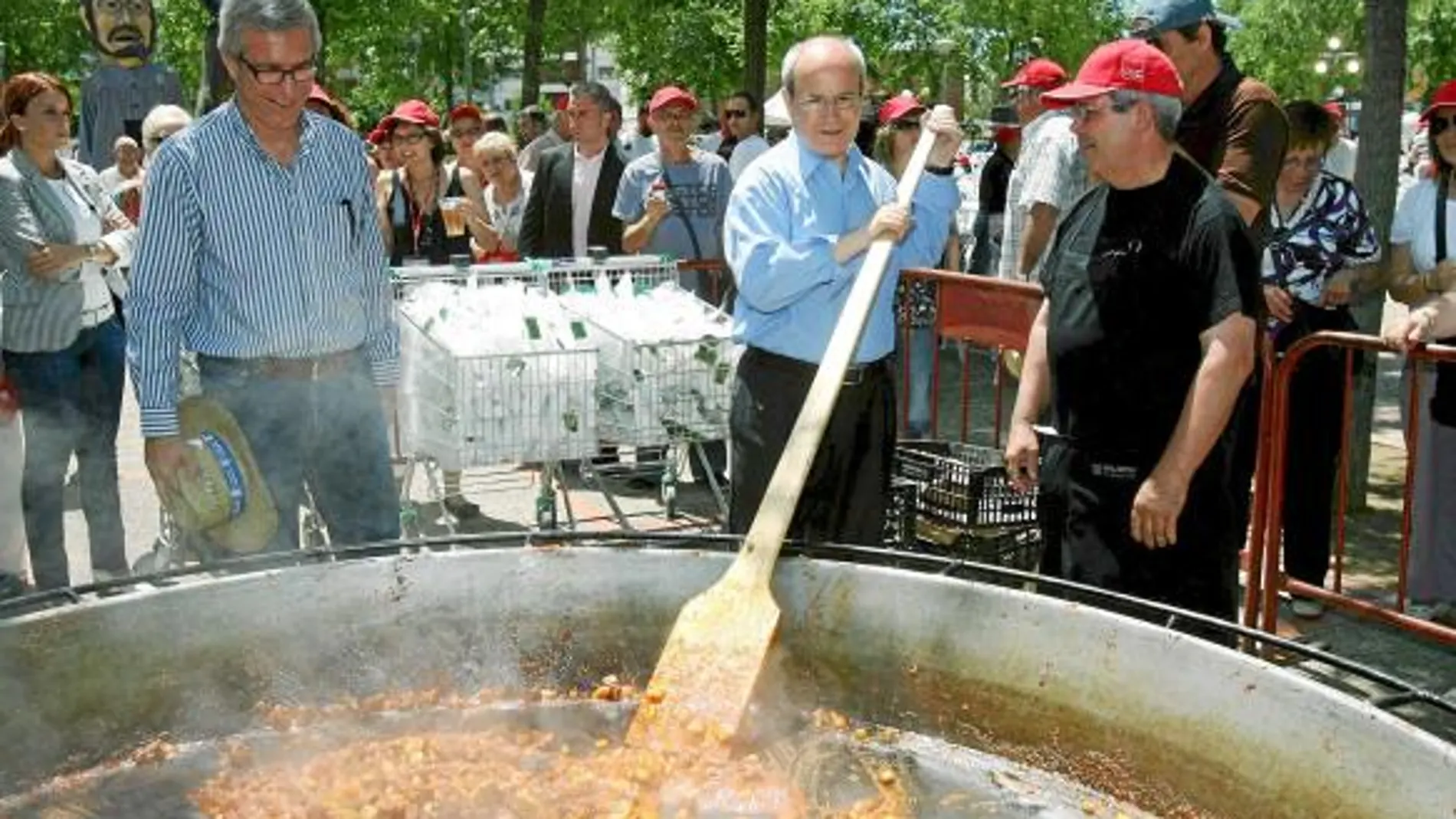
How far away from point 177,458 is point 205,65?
6880mm

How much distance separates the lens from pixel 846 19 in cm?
3312

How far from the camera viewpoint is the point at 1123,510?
3822 mm

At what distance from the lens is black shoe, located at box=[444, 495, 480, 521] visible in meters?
7.61

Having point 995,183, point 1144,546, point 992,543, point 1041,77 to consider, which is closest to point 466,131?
point 995,183

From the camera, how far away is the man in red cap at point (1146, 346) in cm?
360

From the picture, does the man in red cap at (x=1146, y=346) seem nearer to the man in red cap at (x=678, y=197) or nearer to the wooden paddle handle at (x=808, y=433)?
the wooden paddle handle at (x=808, y=433)

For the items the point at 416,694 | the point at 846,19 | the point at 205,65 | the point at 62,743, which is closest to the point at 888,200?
the point at 416,694

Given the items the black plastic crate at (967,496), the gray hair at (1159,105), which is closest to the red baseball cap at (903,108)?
the black plastic crate at (967,496)

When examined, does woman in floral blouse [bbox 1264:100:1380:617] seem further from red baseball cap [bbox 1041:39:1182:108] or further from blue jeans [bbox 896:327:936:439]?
blue jeans [bbox 896:327:936:439]

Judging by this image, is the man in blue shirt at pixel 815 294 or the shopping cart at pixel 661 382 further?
the shopping cart at pixel 661 382

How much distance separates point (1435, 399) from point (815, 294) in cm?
273

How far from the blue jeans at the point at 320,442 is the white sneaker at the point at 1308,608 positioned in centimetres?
359

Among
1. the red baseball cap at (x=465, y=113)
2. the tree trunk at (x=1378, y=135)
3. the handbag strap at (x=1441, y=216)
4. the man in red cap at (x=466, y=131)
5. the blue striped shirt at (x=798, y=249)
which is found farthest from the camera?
the red baseball cap at (x=465, y=113)

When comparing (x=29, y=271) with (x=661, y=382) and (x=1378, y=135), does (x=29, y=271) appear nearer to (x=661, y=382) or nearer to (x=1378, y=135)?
(x=661, y=382)
